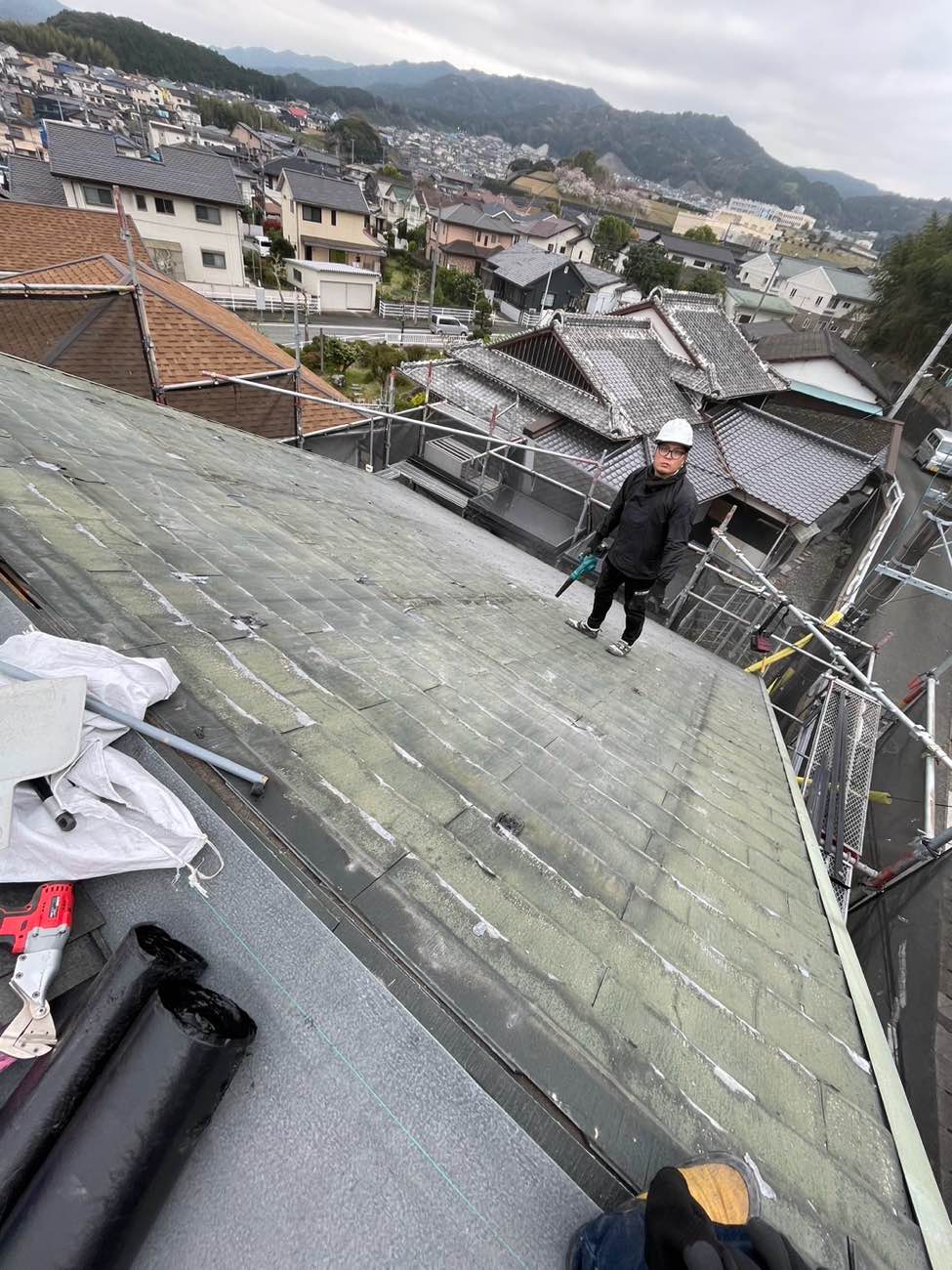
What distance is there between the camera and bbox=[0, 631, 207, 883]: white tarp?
1510mm

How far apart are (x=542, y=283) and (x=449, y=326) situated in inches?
382

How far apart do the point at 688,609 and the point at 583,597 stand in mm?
3401

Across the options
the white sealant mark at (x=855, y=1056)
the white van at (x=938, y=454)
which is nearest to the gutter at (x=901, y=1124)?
the white sealant mark at (x=855, y=1056)

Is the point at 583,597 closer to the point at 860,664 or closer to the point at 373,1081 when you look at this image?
the point at 860,664

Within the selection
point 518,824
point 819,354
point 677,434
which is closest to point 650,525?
point 677,434

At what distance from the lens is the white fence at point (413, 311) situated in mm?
39406

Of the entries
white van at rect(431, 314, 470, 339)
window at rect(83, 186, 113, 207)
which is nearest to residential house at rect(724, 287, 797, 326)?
white van at rect(431, 314, 470, 339)

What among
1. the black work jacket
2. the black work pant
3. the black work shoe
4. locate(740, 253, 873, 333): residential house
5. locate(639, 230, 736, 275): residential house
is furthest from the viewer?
locate(639, 230, 736, 275): residential house

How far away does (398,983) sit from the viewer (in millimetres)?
1533

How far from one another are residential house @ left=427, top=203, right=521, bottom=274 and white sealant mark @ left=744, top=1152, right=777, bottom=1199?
60.1 meters

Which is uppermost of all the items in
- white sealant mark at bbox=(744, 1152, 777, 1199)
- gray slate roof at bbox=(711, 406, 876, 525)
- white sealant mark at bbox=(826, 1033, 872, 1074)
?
white sealant mark at bbox=(744, 1152, 777, 1199)

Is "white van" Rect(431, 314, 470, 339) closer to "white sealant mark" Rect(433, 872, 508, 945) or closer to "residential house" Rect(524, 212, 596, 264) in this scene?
"residential house" Rect(524, 212, 596, 264)

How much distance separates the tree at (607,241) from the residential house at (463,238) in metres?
16.2

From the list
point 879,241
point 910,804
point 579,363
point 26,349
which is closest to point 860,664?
point 910,804
